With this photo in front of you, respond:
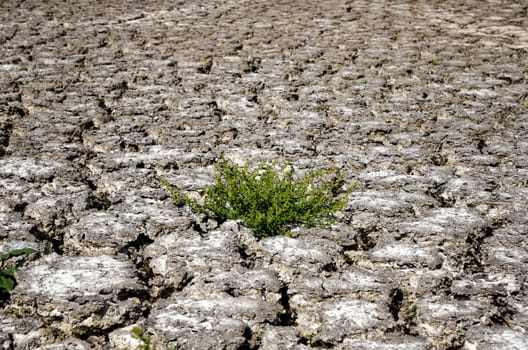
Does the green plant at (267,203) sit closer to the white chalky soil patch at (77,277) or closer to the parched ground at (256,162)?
the parched ground at (256,162)

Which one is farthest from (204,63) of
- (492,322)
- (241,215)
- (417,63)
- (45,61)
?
(492,322)

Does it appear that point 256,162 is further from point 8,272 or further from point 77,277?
point 8,272

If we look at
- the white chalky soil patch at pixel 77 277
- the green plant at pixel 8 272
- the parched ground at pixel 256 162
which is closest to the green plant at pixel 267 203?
the parched ground at pixel 256 162

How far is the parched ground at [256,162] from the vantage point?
2.12 m

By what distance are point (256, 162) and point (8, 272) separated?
5.26 feet

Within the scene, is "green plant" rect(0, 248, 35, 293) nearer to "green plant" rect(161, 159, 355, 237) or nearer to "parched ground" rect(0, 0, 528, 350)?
"parched ground" rect(0, 0, 528, 350)

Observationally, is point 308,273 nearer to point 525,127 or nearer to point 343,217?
point 343,217

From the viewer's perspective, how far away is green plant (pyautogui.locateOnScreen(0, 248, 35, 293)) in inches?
86.7

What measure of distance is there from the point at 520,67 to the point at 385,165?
282 cm

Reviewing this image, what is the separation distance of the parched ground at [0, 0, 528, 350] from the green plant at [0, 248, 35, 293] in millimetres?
48

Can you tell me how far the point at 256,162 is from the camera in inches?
136

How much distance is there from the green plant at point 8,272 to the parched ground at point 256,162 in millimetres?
48

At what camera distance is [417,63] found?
5.57m

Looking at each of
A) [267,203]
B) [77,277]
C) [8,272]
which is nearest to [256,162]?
[267,203]
